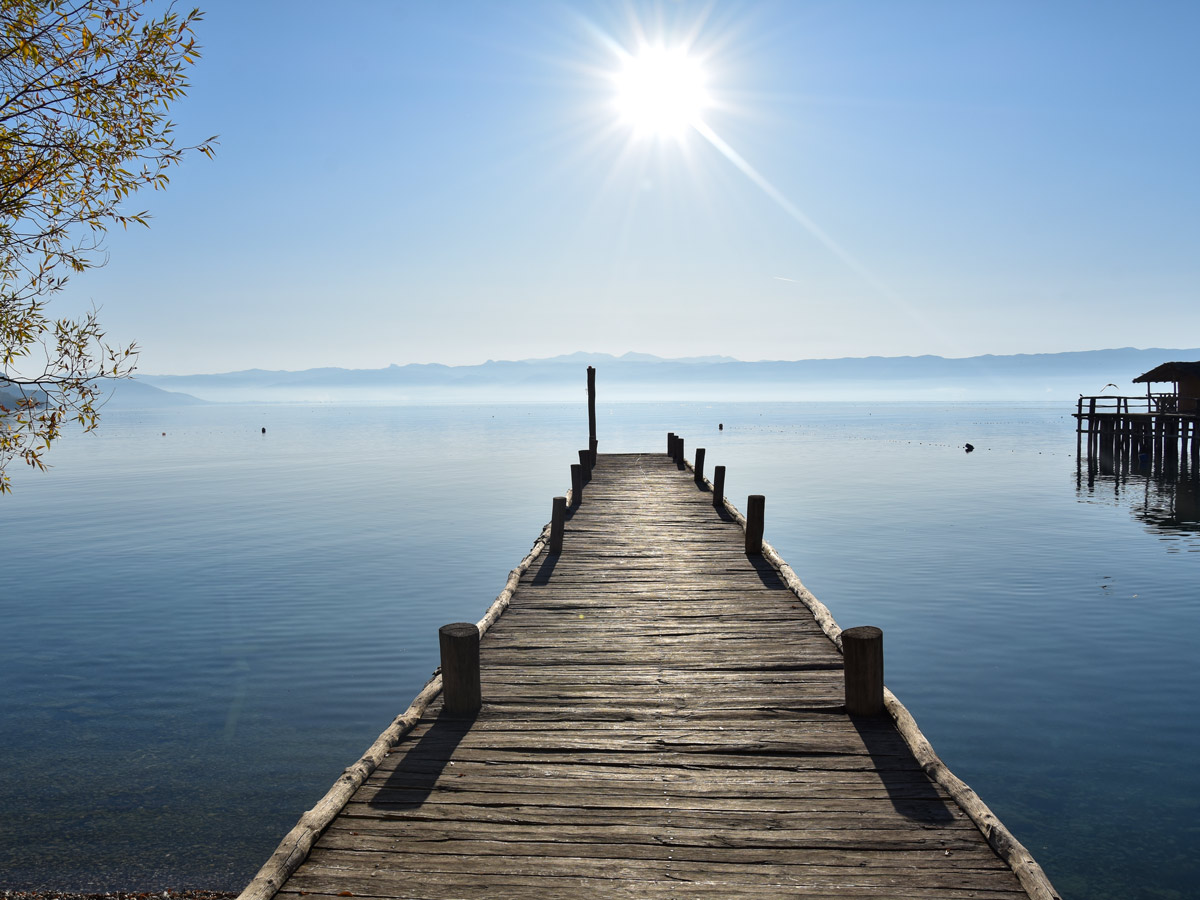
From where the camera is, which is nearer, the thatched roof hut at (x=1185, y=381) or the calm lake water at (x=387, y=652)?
the calm lake water at (x=387, y=652)

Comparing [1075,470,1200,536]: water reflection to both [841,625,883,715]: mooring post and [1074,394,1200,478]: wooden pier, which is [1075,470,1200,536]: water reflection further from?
[841,625,883,715]: mooring post

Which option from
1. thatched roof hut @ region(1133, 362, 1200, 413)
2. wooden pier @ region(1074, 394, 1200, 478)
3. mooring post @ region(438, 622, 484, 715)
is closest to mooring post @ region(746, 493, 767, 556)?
mooring post @ region(438, 622, 484, 715)

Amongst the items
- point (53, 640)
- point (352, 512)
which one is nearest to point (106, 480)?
point (352, 512)

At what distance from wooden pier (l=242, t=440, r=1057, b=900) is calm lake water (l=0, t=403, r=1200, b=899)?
368cm

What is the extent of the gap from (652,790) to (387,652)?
11.0 meters

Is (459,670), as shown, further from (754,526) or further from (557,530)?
(754,526)

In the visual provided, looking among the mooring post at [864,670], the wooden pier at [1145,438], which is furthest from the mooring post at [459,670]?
the wooden pier at [1145,438]

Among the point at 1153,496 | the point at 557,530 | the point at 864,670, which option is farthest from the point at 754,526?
the point at 1153,496

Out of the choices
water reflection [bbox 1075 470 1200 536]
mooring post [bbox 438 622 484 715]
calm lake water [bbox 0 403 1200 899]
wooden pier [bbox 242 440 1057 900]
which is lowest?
calm lake water [bbox 0 403 1200 899]

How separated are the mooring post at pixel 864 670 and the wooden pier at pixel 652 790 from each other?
14 centimetres

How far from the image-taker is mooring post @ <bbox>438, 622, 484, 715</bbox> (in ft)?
22.8

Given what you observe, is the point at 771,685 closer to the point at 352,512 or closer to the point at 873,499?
the point at 352,512

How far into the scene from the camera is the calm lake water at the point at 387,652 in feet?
30.2

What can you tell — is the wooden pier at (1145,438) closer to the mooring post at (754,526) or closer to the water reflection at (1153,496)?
the water reflection at (1153,496)
